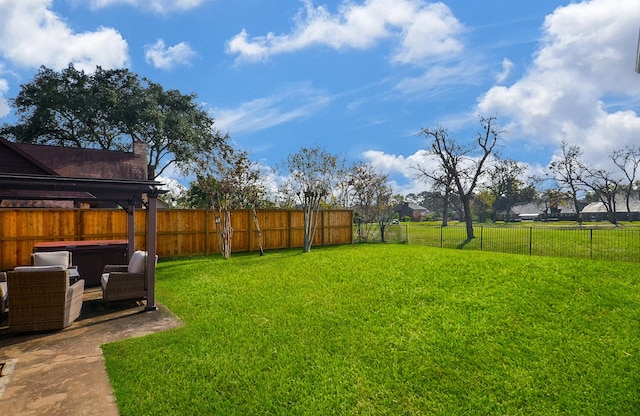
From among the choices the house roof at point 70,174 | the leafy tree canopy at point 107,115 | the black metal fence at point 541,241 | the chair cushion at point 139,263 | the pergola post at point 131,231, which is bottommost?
the black metal fence at point 541,241

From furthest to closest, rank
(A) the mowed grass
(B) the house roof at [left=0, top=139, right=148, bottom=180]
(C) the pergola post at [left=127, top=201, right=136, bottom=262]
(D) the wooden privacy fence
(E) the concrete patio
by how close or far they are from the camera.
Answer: (B) the house roof at [left=0, top=139, right=148, bottom=180], (D) the wooden privacy fence, (C) the pergola post at [left=127, top=201, right=136, bottom=262], (A) the mowed grass, (E) the concrete patio

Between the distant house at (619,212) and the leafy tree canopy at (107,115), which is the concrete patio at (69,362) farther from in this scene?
the distant house at (619,212)

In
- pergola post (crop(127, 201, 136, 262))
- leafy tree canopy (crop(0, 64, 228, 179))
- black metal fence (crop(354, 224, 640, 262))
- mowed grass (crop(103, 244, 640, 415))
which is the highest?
leafy tree canopy (crop(0, 64, 228, 179))

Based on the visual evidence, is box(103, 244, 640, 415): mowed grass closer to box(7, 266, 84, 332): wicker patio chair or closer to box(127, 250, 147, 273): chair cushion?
box(127, 250, 147, 273): chair cushion

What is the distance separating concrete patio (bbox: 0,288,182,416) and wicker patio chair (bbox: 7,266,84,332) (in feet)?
0.49

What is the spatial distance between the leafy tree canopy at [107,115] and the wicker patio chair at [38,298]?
→ 56.0ft

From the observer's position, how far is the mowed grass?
3316 millimetres

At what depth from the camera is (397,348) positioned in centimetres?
440

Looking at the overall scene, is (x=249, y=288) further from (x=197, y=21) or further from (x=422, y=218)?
(x=422, y=218)

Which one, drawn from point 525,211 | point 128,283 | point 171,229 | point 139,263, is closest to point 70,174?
point 171,229

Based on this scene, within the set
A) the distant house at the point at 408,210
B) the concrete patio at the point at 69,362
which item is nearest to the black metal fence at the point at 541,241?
the concrete patio at the point at 69,362

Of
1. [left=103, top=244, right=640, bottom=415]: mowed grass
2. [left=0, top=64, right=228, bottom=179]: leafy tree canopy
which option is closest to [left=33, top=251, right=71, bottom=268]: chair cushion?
[left=103, top=244, right=640, bottom=415]: mowed grass

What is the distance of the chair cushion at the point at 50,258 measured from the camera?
7055mm

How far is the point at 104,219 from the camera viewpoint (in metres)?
11.6
